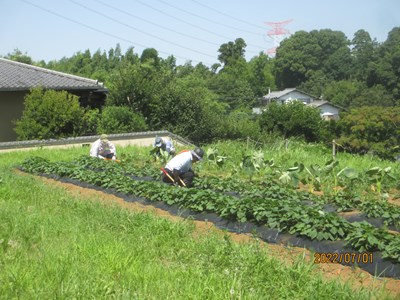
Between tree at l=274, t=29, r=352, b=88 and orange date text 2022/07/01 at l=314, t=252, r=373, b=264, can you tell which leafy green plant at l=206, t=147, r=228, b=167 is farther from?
tree at l=274, t=29, r=352, b=88

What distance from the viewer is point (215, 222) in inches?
280

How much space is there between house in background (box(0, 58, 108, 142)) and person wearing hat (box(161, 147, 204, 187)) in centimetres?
1323

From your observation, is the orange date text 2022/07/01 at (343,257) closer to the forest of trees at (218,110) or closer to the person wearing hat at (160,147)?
the person wearing hat at (160,147)

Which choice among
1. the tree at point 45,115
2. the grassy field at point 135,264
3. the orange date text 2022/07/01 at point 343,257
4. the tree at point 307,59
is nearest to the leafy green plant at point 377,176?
the orange date text 2022/07/01 at point 343,257

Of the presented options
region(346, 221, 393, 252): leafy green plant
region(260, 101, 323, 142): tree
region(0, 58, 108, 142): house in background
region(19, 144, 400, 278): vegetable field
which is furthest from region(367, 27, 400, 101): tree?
region(346, 221, 393, 252): leafy green plant

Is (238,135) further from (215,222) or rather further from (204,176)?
(215,222)

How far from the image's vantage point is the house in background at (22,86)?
21.3 metres

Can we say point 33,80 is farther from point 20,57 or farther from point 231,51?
point 231,51

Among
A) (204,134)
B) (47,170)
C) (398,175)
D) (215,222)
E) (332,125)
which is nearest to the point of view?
(215,222)

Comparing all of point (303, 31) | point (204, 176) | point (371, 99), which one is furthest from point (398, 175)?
point (303, 31)

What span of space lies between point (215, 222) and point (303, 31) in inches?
3114

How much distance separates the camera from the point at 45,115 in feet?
66.3

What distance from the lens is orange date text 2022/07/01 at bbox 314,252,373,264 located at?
201 inches

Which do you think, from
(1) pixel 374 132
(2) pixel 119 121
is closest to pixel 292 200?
(2) pixel 119 121
